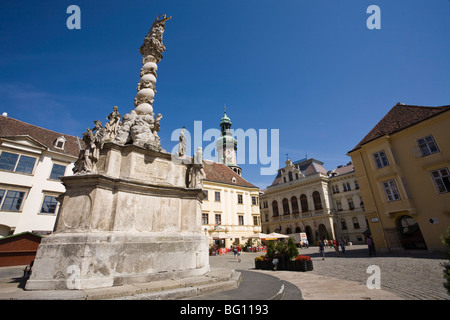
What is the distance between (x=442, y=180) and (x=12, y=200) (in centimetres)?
3667

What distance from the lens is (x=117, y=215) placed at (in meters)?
5.96

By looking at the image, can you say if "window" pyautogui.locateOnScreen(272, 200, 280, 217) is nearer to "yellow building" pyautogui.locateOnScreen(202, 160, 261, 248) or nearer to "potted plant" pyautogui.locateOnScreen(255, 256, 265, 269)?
"yellow building" pyautogui.locateOnScreen(202, 160, 261, 248)

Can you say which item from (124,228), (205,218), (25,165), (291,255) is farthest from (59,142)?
(291,255)

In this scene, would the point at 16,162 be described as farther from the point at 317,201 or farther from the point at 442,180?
the point at 317,201

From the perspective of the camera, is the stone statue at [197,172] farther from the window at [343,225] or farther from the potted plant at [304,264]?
the window at [343,225]

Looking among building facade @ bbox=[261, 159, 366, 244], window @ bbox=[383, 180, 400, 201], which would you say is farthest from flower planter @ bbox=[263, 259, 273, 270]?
building facade @ bbox=[261, 159, 366, 244]

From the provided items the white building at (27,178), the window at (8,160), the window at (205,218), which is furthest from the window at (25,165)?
the window at (205,218)

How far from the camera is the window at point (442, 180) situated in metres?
15.6

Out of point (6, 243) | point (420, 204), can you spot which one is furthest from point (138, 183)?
point (420, 204)

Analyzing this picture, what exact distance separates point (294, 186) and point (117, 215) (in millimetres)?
44008

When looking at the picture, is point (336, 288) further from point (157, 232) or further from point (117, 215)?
point (117, 215)

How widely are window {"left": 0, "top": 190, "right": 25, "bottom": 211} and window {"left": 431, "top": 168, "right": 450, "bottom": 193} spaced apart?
118ft

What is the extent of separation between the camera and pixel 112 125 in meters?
7.46

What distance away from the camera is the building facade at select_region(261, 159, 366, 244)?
39438mm
